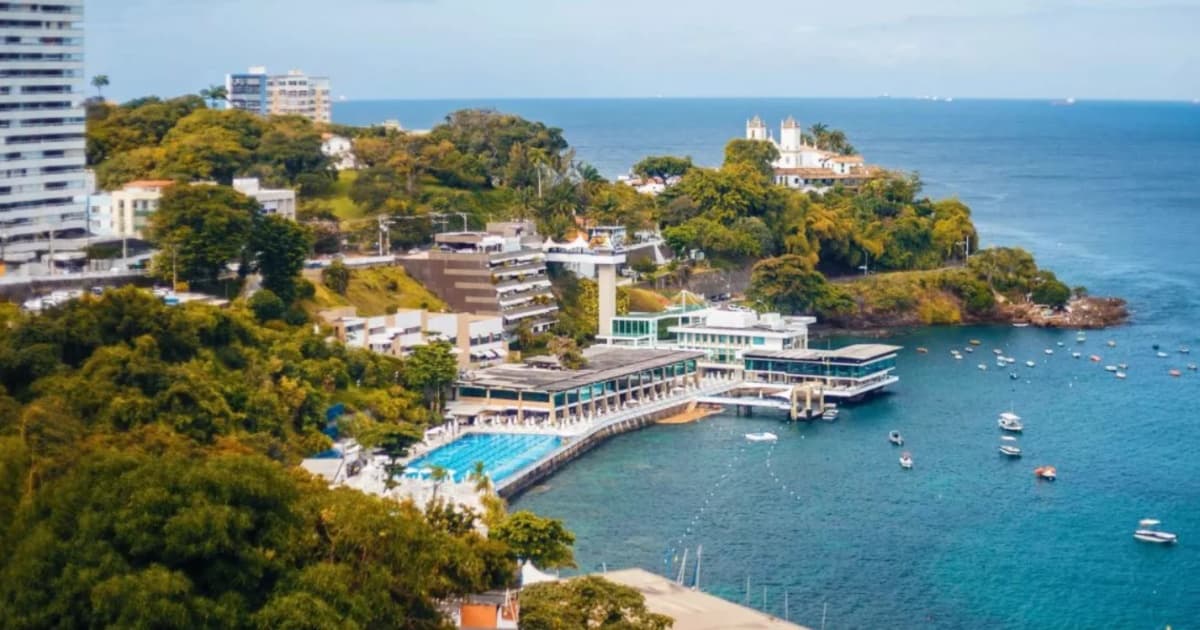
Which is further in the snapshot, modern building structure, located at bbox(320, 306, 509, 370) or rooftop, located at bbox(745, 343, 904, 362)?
rooftop, located at bbox(745, 343, 904, 362)

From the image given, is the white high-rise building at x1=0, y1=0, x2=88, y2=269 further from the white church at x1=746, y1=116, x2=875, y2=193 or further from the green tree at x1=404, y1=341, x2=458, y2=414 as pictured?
the white church at x1=746, y1=116, x2=875, y2=193

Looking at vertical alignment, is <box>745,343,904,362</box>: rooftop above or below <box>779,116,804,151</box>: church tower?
below

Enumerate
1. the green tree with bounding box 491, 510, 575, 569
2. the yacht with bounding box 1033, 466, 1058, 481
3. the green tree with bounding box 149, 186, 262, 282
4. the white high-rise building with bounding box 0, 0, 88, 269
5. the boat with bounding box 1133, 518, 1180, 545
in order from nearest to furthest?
1. the green tree with bounding box 491, 510, 575, 569
2. the boat with bounding box 1133, 518, 1180, 545
3. the yacht with bounding box 1033, 466, 1058, 481
4. the green tree with bounding box 149, 186, 262, 282
5. the white high-rise building with bounding box 0, 0, 88, 269

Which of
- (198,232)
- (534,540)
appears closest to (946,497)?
(534,540)

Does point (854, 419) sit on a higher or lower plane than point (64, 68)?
lower

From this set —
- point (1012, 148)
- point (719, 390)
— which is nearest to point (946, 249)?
point (719, 390)

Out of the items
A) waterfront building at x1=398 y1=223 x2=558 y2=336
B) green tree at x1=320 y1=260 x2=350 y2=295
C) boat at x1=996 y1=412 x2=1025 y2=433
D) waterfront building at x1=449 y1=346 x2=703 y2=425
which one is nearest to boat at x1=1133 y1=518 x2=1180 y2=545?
boat at x1=996 y1=412 x2=1025 y2=433

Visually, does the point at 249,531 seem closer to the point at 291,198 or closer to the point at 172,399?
the point at 172,399

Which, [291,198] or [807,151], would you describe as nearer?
[291,198]

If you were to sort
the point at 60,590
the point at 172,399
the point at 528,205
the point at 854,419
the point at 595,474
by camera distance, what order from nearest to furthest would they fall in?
the point at 60,590
the point at 172,399
the point at 595,474
the point at 854,419
the point at 528,205
